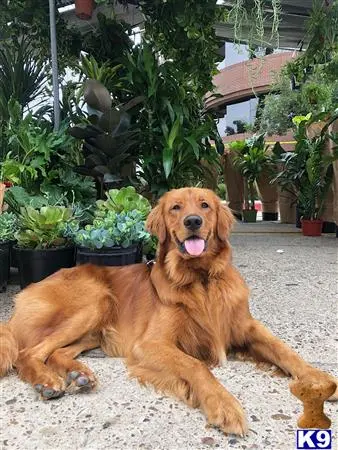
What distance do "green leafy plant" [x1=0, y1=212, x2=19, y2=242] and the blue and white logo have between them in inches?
109

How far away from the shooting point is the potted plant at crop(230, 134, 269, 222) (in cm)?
896

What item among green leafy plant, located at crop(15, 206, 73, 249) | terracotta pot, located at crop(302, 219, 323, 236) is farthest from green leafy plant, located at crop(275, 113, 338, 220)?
green leafy plant, located at crop(15, 206, 73, 249)

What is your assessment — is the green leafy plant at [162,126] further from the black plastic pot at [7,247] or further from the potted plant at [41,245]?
the black plastic pot at [7,247]

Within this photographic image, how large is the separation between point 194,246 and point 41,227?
149 cm

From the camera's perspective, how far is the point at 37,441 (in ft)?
5.25

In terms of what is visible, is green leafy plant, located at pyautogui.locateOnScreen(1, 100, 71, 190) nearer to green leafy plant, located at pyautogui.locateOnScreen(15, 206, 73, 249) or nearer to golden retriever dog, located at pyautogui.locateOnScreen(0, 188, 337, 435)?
green leafy plant, located at pyautogui.locateOnScreen(15, 206, 73, 249)

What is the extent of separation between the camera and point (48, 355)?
2209mm

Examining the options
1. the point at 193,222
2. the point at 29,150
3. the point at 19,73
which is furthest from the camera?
the point at 19,73

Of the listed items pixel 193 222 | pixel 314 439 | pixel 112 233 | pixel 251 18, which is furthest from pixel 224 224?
pixel 251 18

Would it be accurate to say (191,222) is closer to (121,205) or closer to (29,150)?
(121,205)

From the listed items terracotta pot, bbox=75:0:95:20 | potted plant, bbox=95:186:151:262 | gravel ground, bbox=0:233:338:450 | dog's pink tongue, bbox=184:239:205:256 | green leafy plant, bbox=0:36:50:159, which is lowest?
gravel ground, bbox=0:233:338:450

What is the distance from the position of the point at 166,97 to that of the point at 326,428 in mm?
4061

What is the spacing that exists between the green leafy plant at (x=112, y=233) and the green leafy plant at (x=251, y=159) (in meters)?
5.92

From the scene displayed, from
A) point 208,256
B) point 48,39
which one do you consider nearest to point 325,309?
point 208,256
